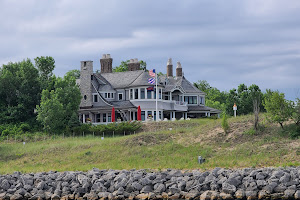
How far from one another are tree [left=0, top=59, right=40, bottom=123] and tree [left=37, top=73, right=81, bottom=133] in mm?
3534

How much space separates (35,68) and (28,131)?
880cm

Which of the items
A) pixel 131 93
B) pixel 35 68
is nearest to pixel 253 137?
pixel 131 93

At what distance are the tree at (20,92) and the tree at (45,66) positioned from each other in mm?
1947

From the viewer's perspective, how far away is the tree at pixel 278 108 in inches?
1502

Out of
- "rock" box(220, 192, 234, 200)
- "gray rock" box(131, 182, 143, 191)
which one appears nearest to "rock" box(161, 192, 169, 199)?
"gray rock" box(131, 182, 143, 191)

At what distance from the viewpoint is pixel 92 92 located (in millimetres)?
64875

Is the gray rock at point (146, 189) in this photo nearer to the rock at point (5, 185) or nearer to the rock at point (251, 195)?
the rock at point (251, 195)

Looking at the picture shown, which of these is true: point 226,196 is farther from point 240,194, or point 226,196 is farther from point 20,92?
point 20,92

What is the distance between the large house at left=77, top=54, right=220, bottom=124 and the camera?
6227 cm

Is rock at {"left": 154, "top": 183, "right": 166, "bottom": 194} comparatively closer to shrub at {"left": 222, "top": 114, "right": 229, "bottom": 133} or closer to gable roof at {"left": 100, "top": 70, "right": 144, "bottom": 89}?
shrub at {"left": 222, "top": 114, "right": 229, "bottom": 133}

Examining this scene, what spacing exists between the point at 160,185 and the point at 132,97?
3493cm

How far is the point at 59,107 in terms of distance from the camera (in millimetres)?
56156

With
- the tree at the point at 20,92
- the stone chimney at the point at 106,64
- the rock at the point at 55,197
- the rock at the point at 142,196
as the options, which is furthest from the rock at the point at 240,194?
the stone chimney at the point at 106,64

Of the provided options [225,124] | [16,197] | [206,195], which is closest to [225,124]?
[225,124]
